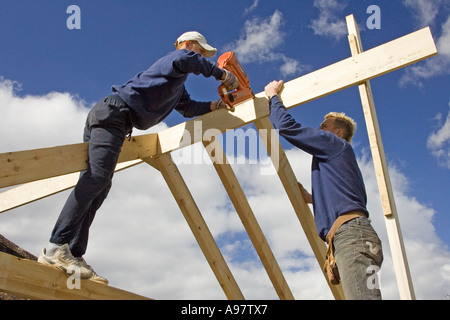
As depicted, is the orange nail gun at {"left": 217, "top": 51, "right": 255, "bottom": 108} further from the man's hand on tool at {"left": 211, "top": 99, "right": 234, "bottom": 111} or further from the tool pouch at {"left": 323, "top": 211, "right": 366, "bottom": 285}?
the tool pouch at {"left": 323, "top": 211, "right": 366, "bottom": 285}

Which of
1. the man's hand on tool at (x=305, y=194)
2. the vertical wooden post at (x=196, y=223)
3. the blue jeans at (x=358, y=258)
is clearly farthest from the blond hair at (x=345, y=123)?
the vertical wooden post at (x=196, y=223)

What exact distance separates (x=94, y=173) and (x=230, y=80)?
37.2 inches

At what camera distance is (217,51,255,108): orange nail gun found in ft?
9.12

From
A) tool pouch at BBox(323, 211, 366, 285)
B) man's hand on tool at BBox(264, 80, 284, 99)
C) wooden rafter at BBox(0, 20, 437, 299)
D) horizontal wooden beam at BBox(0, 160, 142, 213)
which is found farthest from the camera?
horizontal wooden beam at BBox(0, 160, 142, 213)

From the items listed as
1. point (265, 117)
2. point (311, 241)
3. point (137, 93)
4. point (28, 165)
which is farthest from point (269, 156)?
point (28, 165)

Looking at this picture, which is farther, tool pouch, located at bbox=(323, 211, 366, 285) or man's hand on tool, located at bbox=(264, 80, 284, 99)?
man's hand on tool, located at bbox=(264, 80, 284, 99)

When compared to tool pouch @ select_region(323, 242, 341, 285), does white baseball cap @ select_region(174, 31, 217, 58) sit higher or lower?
higher

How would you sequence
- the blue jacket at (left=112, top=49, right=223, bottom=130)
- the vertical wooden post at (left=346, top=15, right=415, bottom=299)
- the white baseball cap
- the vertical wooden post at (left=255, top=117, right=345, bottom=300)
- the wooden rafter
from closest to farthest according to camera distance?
the vertical wooden post at (left=346, top=15, right=415, bottom=299)
the wooden rafter
the blue jacket at (left=112, top=49, right=223, bottom=130)
the white baseball cap
the vertical wooden post at (left=255, top=117, right=345, bottom=300)

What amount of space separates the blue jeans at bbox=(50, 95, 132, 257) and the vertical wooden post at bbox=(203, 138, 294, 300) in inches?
26.4

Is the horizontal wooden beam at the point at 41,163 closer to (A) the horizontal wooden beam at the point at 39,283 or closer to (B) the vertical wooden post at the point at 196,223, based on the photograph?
(A) the horizontal wooden beam at the point at 39,283

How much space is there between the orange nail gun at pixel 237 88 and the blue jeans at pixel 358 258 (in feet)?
3.56

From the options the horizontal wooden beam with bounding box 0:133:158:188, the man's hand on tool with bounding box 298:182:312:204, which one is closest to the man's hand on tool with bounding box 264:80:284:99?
the man's hand on tool with bounding box 298:182:312:204

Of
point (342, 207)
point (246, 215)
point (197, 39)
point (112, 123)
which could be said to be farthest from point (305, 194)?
point (112, 123)

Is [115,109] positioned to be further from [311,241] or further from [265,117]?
[311,241]
